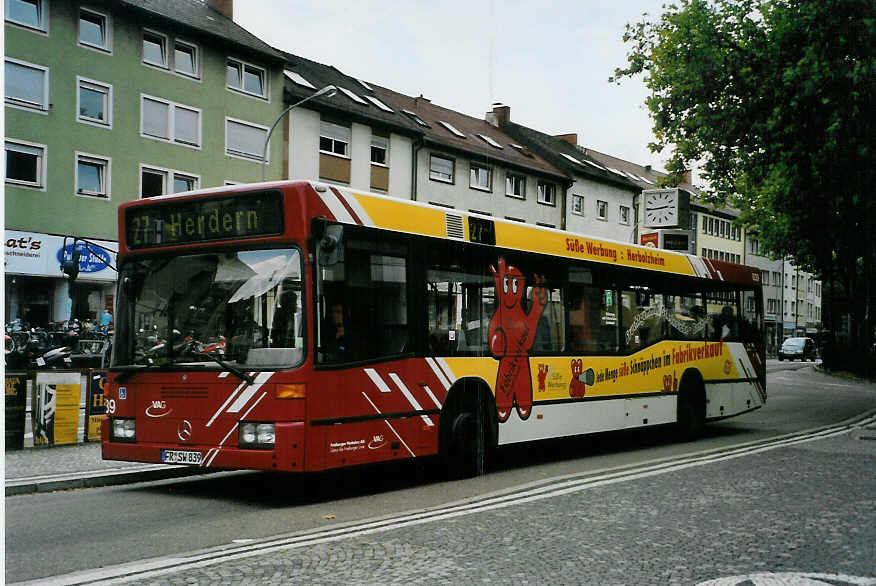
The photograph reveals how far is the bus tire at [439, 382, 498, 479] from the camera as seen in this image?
34.3ft

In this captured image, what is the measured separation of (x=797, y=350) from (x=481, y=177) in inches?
1283

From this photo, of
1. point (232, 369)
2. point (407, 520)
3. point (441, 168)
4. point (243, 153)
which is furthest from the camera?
point (441, 168)

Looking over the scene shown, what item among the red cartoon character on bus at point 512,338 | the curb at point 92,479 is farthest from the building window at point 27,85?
the red cartoon character on bus at point 512,338

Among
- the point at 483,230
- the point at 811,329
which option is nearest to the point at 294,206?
the point at 483,230

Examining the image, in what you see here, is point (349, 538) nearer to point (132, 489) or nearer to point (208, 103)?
point (132, 489)

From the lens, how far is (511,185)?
52781mm

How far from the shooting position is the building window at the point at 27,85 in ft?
95.9

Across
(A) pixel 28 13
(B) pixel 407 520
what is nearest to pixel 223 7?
(A) pixel 28 13


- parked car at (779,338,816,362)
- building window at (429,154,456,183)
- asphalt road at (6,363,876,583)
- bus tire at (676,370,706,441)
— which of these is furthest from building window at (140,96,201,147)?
parked car at (779,338,816,362)

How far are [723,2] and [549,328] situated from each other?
15.8 metres

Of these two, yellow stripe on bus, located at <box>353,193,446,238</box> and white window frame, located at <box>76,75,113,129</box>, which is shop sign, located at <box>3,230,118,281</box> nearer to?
white window frame, located at <box>76,75,113,129</box>

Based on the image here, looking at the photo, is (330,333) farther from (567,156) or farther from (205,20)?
(567,156)

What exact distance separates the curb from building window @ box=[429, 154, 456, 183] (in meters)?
35.6

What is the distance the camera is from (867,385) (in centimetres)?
3631
